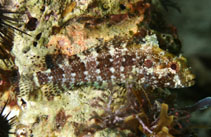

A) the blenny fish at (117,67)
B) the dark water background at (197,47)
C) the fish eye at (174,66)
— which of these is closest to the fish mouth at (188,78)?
the blenny fish at (117,67)

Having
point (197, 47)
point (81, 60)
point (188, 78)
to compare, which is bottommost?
A: point (188, 78)

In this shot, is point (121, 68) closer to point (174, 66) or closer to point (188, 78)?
point (174, 66)

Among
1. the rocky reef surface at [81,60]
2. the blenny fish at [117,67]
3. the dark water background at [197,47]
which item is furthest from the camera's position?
the dark water background at [197,47]

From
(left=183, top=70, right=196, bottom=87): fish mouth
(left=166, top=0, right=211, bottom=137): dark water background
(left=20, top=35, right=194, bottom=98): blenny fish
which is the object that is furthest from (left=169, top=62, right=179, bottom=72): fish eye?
(left=166, top=0, right=211, bottom=137): dark water background

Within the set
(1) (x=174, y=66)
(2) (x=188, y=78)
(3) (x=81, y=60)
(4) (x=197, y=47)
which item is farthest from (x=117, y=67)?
(4) (x=197, y=47)

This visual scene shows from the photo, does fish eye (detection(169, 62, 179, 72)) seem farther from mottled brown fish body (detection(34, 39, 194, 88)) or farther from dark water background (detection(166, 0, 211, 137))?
dark water background (detection(166, 0, 211, 137))

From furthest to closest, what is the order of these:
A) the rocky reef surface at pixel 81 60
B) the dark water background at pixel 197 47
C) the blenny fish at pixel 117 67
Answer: the dark water background at pixel 197 47
the blenny fish at pixel 117 67
the rocky reef surface at pixel 81 60

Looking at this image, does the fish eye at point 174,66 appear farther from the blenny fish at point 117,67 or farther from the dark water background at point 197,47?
the dark water background at point 197,47

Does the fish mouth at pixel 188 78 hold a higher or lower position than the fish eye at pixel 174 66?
lower

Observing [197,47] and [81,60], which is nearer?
[81,60]
